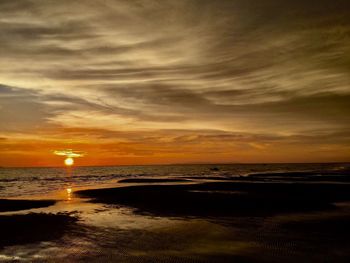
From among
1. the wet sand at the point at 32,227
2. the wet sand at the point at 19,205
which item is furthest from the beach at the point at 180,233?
the wet sand at the point at 19,205

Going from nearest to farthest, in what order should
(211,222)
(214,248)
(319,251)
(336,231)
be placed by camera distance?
(319,251), (214,248), (336,231), (211,222)

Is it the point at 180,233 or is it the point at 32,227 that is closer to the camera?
the point at 180,233

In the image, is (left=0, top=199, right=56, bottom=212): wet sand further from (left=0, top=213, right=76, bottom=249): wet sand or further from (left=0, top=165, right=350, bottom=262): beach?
(left=0, top=213, right=76, bottom=249): wet sand

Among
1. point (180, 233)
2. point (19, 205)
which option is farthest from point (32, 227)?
point (19, 205)

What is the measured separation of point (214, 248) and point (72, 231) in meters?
7.72

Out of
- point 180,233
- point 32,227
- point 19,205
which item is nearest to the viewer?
point 180,233

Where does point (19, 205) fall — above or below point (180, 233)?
above

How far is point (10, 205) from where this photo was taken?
2769 centimetres

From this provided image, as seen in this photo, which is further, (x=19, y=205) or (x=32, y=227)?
(x=19, y=205)

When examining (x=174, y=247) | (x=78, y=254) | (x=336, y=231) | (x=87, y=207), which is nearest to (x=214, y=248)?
(x=174, y=247)

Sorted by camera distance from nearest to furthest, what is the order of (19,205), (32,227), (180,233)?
(180,233) → (32,227) → (19,205)

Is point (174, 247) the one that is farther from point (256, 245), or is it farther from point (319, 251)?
point (319, 251)

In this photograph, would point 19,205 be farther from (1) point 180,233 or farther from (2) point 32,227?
(1) point 180,233

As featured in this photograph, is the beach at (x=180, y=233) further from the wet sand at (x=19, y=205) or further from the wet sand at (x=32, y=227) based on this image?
the wet sand at (x=19, y=205)
